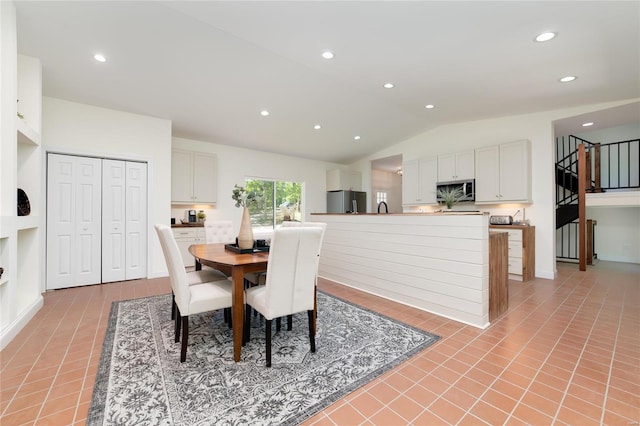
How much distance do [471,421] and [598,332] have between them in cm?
204

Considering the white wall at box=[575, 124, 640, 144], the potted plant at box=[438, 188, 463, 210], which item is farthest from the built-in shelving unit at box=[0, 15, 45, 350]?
the white wall at box=[575, 124, 640, 144]

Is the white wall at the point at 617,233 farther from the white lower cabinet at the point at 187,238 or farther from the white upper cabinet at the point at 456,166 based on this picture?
the white lower cabinet at the point at 187,238

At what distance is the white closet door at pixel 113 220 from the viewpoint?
400 centimetres

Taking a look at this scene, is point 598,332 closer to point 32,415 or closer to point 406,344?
point 406,344

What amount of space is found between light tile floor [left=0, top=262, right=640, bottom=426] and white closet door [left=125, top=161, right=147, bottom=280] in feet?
3.68

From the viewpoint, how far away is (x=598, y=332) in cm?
243

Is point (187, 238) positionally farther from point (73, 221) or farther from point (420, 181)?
point (420, 181)

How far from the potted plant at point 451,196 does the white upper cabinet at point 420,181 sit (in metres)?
0.29

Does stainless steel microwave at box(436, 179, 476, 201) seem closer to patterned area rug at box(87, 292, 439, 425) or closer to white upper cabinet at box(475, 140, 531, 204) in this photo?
white upper cabinet at box(475, 140, 531, 204)

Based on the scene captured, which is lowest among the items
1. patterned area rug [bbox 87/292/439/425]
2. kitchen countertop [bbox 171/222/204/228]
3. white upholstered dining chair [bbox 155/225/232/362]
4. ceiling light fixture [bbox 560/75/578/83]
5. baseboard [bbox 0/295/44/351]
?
patterned area rug [bbox 87/292/439/425]

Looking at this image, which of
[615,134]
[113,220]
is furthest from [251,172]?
[615,134]

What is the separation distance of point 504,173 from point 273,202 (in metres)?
4.90

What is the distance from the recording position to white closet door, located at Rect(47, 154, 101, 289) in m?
3.65

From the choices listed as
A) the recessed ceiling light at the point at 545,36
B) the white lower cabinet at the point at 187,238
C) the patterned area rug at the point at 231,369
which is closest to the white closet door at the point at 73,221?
the white lower cabinet at the point at 187,238
